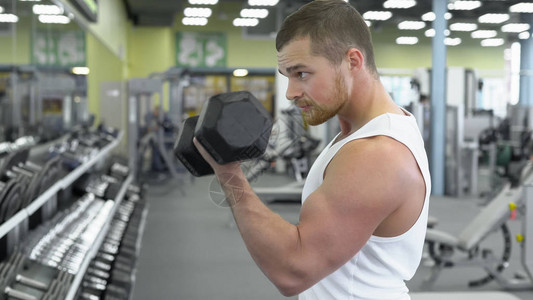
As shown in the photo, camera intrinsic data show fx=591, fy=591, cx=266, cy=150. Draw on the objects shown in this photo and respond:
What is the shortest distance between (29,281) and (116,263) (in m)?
1.91

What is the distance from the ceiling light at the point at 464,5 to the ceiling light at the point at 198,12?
612 centimetres

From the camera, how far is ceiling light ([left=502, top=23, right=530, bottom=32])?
50.9 feet

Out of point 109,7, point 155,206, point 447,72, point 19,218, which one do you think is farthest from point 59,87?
point 447,72

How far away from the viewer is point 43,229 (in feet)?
13.5

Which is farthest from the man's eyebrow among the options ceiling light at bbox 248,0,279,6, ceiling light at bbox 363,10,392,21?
ceiling light at bbox 363,10,392,21

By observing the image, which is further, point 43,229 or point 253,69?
point 253,69

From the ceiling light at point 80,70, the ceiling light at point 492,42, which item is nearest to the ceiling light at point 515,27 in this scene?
the ceiling light at point 492,42

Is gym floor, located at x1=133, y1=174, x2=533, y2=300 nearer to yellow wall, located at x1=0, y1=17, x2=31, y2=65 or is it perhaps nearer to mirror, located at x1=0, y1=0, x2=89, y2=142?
mirror, located at x1=0, y1=0, x2=89, y2=142

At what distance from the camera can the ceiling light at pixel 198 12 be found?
15.3m

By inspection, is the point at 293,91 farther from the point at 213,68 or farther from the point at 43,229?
the point at 213,68

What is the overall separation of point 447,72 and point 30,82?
7.05 meters

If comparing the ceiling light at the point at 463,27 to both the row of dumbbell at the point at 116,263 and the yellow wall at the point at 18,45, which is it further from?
the yellow wall at the point at 18,45

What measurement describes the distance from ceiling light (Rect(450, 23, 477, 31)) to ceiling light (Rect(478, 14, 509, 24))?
64 centimetres

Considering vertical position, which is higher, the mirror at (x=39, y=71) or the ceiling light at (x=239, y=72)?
the ceiling light at (x=239, y=72)
